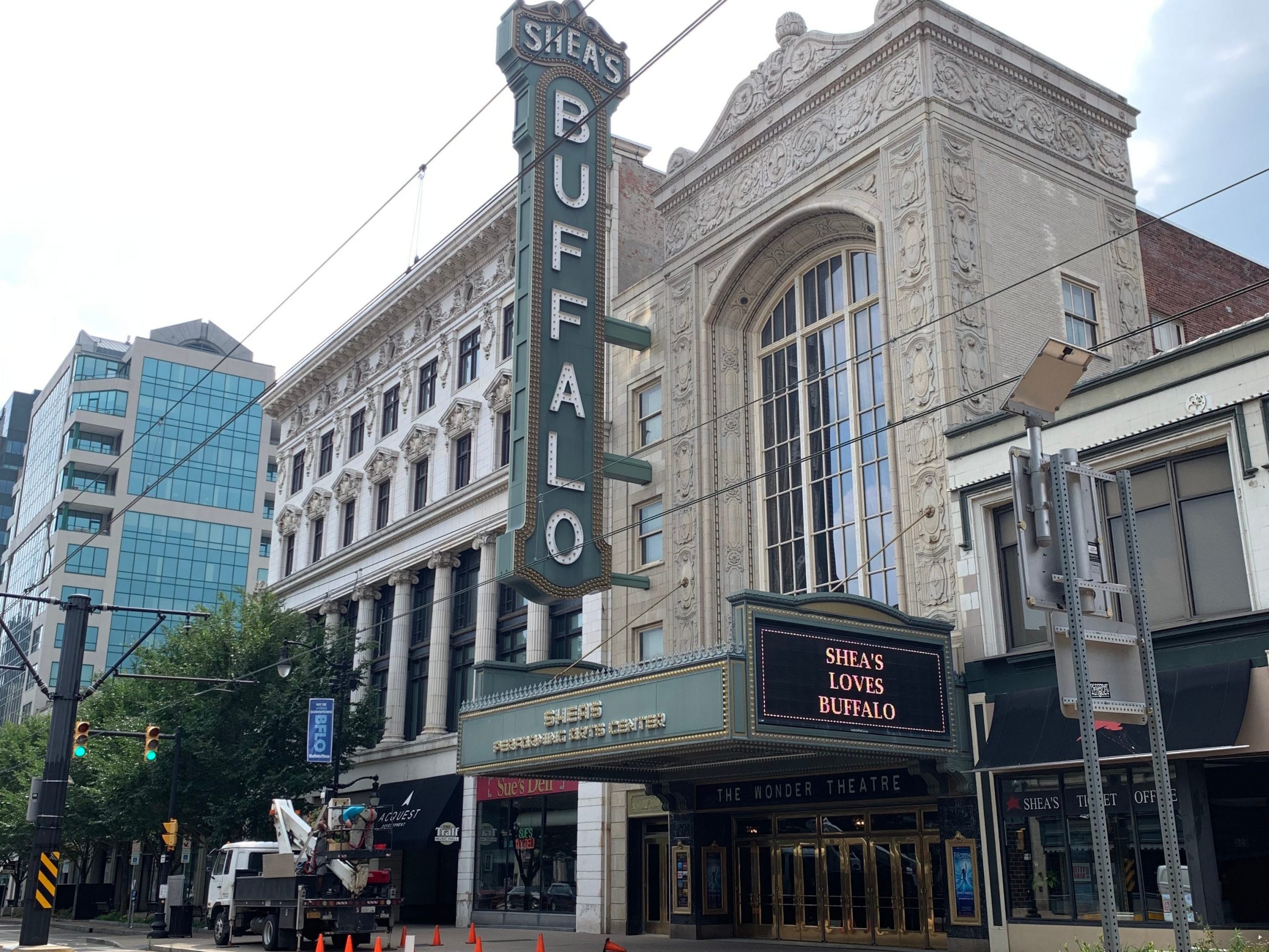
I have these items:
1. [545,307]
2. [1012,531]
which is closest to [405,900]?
[545,307]

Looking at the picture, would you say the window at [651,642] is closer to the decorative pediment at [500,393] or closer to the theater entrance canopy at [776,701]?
the theater entrance canopy at [776,701]

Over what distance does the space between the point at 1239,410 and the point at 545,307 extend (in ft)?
54.4

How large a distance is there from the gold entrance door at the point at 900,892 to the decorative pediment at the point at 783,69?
17.9m

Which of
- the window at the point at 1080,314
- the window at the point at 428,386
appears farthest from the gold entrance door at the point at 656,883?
the window at the point at 428,386

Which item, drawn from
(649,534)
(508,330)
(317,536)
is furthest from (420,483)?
(649,534)

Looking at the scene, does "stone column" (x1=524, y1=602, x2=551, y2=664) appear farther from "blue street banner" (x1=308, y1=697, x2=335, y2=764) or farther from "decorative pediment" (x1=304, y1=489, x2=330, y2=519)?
"decorative pediment" (x1=304, y1=489, x2=330, y2=519)

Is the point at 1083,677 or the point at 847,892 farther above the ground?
the point at 1083,677

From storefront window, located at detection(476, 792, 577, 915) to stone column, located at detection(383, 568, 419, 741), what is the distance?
289 inches

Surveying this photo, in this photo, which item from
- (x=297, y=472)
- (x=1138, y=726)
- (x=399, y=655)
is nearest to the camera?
(x=1138, y=726)

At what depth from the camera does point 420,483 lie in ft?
151

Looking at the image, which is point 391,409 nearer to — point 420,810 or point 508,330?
point 508,330

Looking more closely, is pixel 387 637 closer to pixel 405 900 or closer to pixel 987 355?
pixel 405 900

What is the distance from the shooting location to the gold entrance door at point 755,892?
92.5 ft

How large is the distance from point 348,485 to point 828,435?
27.3 metres
